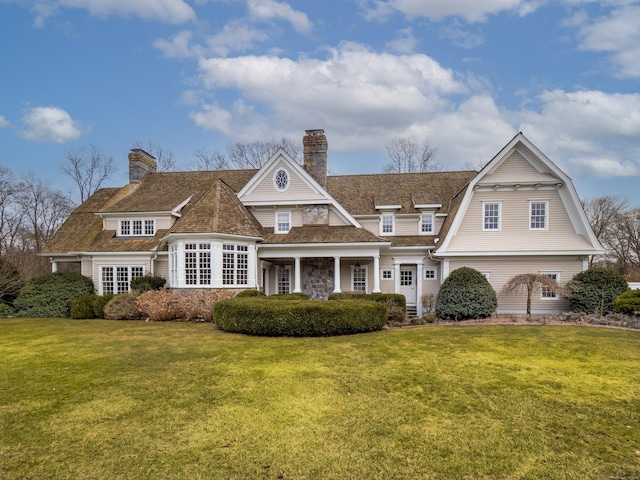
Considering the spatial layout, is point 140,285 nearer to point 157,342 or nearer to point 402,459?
point 157,342

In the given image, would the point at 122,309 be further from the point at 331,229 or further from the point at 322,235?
the point at 331,229

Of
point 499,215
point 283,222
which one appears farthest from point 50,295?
point 499,215

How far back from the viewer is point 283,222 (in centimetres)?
2066

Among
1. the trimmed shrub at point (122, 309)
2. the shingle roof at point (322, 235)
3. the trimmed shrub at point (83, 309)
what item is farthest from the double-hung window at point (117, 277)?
the shingle roof at point (322, 235)

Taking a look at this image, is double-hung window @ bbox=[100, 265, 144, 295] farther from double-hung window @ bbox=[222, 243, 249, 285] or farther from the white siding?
the white siding

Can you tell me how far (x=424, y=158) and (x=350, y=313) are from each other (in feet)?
96.4

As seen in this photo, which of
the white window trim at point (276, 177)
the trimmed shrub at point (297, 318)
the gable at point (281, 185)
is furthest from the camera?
the white window trim at point (276, 177)

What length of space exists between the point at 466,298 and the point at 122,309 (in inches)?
606

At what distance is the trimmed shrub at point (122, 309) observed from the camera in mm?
16453

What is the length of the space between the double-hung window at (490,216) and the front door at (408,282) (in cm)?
456

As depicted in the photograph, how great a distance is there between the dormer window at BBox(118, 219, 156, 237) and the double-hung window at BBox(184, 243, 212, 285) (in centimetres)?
502

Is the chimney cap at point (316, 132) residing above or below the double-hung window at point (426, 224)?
above

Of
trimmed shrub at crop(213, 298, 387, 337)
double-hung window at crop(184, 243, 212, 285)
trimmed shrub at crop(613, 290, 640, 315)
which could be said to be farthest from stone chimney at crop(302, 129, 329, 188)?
trimmed shrub at crop(613, 290, 640, 315)

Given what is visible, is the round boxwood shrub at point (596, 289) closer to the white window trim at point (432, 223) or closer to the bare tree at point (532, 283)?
the bare tree at point (532, 283)
